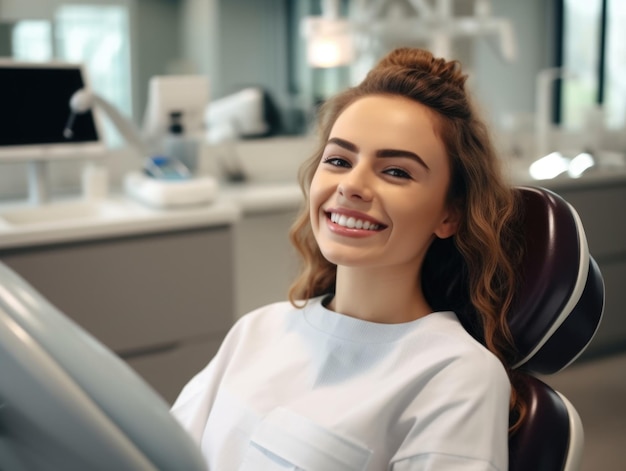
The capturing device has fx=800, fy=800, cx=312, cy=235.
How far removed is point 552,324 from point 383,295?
0.76ft

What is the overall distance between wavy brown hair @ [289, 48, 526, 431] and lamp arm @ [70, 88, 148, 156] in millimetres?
1552

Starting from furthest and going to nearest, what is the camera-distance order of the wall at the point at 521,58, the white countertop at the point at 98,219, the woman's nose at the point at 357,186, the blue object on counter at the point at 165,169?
1. the wall at the point at 521,58
2. the blue object on counter at the point at 165,169
3. the white countertop at the point at 98,219
4. the woman's nose at the point at 357,186

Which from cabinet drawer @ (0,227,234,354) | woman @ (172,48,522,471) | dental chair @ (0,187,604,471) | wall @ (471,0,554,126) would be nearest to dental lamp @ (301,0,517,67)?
wall @ (471,0,554,126)

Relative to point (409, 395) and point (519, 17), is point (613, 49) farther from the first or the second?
point (409, 395)

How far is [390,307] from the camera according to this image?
43.9 inches

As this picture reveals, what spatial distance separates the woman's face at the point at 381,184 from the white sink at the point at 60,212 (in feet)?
4.74

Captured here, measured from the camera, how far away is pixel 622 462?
2.55 m

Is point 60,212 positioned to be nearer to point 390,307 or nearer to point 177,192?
point 177,192

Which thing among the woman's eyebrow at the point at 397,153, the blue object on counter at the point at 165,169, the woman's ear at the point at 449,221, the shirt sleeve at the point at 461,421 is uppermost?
the woman's eyebrow at the point at 397,153

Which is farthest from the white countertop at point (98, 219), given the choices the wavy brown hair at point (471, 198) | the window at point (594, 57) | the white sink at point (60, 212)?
the window at point (594, 57)

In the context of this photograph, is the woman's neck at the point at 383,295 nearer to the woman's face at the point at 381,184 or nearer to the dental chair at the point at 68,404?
the woman's face at the point at 381,184

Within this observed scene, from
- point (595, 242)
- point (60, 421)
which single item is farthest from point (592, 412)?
point (60, 421)

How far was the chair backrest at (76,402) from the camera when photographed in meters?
0.38

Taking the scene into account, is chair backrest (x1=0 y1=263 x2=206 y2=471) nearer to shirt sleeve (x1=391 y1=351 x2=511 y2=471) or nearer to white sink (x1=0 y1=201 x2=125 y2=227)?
shirt sleeve (x1=391 y1=351 x2=511 y2=471)
